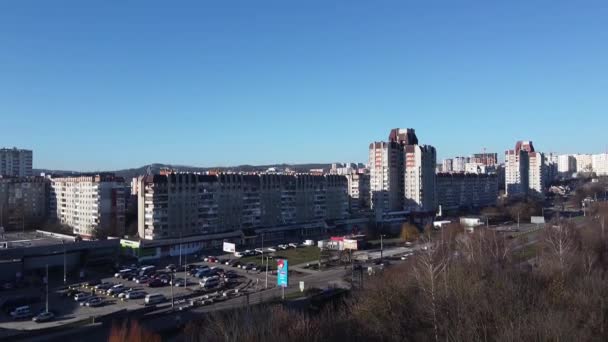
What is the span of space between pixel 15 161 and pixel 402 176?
153 feet

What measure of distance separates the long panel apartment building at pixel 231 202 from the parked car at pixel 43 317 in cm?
1261

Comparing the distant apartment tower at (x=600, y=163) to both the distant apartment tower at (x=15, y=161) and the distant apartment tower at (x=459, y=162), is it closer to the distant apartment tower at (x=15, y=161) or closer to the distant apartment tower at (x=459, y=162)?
the distant apartment tower at (x=459, y=162)

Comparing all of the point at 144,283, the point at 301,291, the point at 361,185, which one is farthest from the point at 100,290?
the point at 361,185

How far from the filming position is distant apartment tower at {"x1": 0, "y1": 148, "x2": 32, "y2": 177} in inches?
2330

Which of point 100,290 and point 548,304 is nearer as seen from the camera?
→ point 548,304

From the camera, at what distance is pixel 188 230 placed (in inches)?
1241

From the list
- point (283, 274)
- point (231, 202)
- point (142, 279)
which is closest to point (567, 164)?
point (231, 202)

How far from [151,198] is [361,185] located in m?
27.5

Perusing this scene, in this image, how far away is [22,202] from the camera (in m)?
40.0

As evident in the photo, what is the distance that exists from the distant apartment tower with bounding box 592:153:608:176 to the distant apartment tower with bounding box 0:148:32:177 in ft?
344

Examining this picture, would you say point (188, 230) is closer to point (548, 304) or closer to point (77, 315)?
point (77, 315)

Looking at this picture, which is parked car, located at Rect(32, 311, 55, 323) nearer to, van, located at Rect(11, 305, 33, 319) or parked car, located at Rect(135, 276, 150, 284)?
van, located at Rect(11, 305, 33, 319)

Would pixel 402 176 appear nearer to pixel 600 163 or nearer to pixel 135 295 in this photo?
pixel 135 295

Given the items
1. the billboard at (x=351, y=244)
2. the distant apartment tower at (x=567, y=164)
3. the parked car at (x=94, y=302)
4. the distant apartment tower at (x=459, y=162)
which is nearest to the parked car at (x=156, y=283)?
the parked car at (x=94, y=302)
